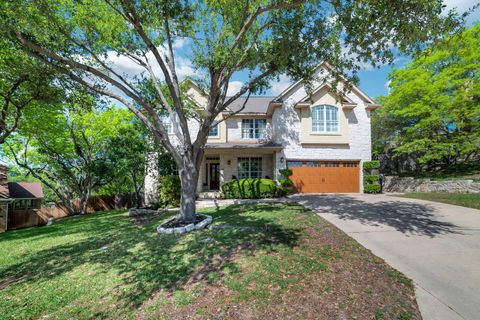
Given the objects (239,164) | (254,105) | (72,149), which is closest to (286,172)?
(239,164)

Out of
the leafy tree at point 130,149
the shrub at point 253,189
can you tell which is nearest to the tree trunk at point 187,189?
the shrub at point 253,189

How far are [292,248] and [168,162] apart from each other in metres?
10.5

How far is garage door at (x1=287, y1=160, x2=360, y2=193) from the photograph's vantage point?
1598 cm

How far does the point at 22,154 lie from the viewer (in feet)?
65.1

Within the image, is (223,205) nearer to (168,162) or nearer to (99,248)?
(168,162)

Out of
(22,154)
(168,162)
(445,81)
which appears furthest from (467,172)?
(22,154)

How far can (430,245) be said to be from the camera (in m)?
5.41

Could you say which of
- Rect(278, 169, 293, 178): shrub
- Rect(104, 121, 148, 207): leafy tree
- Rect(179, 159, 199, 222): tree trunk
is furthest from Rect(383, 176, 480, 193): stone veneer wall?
Rect(104, 121, 148, 207): leafy tree

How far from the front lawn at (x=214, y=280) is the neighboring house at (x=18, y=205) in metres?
14.0

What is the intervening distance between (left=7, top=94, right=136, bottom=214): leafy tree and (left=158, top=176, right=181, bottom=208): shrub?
201 inches

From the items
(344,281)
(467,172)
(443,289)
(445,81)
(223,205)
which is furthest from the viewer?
(467,172)

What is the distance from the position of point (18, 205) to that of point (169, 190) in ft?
63.9

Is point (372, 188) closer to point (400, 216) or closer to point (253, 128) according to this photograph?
point (400, 216)

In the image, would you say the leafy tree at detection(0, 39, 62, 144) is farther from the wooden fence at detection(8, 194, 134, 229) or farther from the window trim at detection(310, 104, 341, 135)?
the window trim at detection(310, 104, 341, 135)
